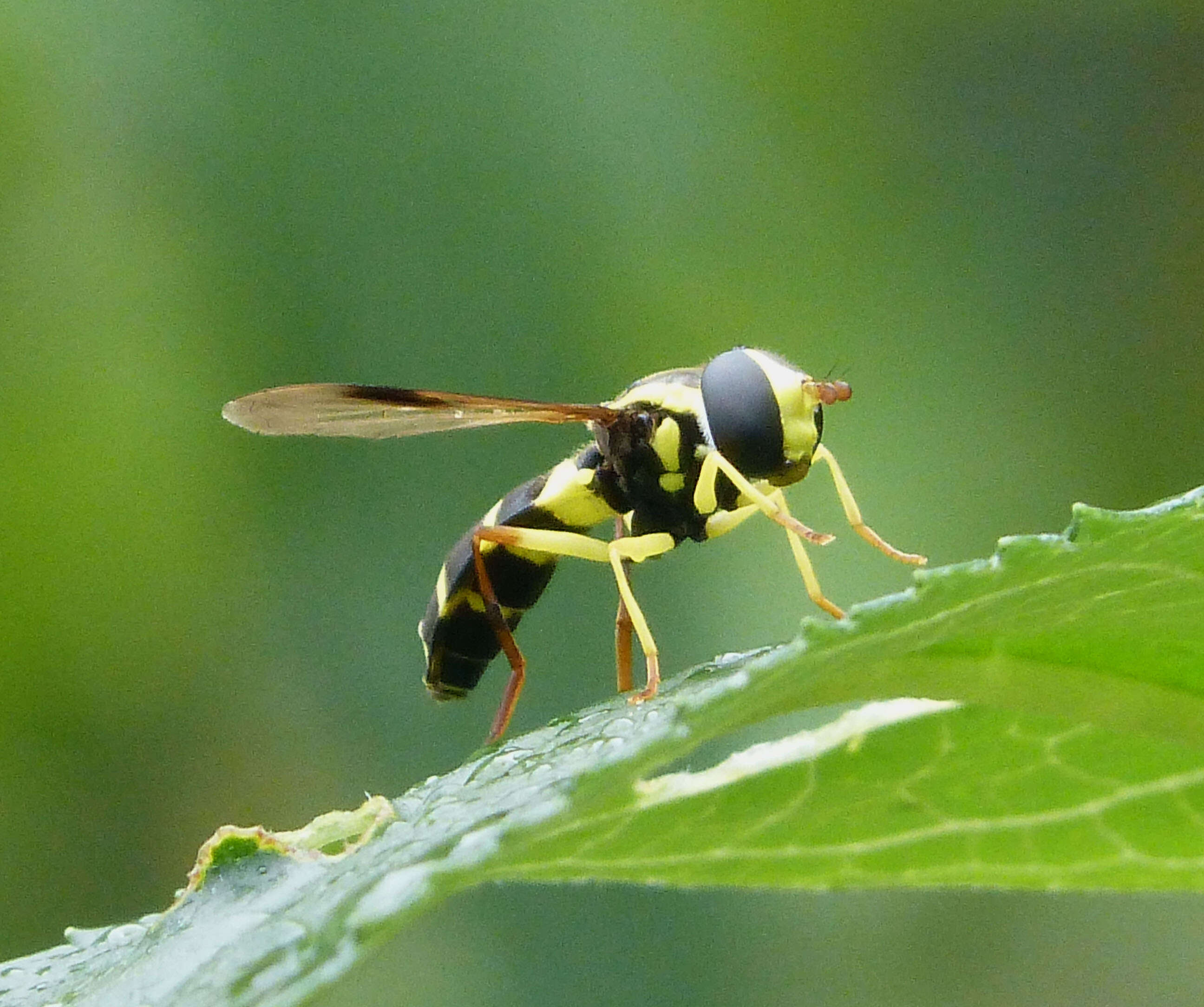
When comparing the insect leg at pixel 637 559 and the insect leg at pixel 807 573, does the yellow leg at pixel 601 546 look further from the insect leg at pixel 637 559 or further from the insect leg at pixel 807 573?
the insect leg at pixel 807 573

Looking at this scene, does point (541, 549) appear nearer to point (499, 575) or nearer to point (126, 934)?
point (499, 575)

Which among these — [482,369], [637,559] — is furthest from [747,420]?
[482,369]

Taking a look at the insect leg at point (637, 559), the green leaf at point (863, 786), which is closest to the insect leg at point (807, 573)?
the insect leg at point (637, 559)

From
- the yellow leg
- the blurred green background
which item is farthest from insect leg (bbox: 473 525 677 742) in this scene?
the blurred green background

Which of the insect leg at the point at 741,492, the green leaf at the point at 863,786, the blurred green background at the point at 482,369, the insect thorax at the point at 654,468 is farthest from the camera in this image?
the blurred green background at the point at 482,369

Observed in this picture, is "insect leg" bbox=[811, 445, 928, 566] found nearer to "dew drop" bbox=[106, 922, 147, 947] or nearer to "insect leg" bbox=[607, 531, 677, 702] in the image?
"insect leg" bbox=[607, 531, 677, 702]

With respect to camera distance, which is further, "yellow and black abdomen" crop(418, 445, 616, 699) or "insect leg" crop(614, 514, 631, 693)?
"yellow and black abdomen" crop(418, 445, 616, 699)

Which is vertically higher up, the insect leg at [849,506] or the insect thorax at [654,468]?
the insect thorax at [654,468]
